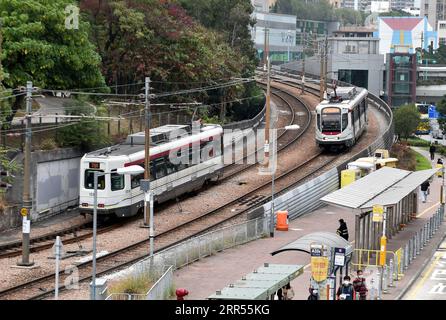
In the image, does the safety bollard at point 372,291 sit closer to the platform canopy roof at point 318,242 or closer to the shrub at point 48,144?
the platform canopy roof at point 318,242

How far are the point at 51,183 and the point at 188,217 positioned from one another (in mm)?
6340

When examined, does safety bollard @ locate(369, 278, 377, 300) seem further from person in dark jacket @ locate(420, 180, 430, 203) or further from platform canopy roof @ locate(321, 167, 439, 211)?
person in dark jacket @ locate(420, 180, 430, 203)

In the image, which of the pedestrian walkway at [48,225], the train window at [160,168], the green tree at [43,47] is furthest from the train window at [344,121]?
the pedestrian walkway at [48,225]

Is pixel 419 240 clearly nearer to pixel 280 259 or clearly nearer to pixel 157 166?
pixel 280 259

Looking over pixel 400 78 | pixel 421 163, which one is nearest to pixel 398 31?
pixel 400 78

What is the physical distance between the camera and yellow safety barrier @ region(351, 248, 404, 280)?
105 feet

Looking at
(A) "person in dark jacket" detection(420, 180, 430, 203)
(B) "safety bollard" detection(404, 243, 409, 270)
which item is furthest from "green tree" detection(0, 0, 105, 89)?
(B) "safety bollard" detection(404, 243, 409, 270)

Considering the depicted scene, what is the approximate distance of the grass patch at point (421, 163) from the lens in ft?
215

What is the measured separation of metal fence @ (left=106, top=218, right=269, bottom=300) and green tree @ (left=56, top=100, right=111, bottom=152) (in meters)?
11.1

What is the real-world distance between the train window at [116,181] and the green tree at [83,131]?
5.90 metres

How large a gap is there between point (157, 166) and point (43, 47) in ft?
27.3

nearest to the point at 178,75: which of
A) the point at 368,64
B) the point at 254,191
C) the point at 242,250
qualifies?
the point at 254,191

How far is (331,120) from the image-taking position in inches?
2399

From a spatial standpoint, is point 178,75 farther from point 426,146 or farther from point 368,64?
point 368,64
